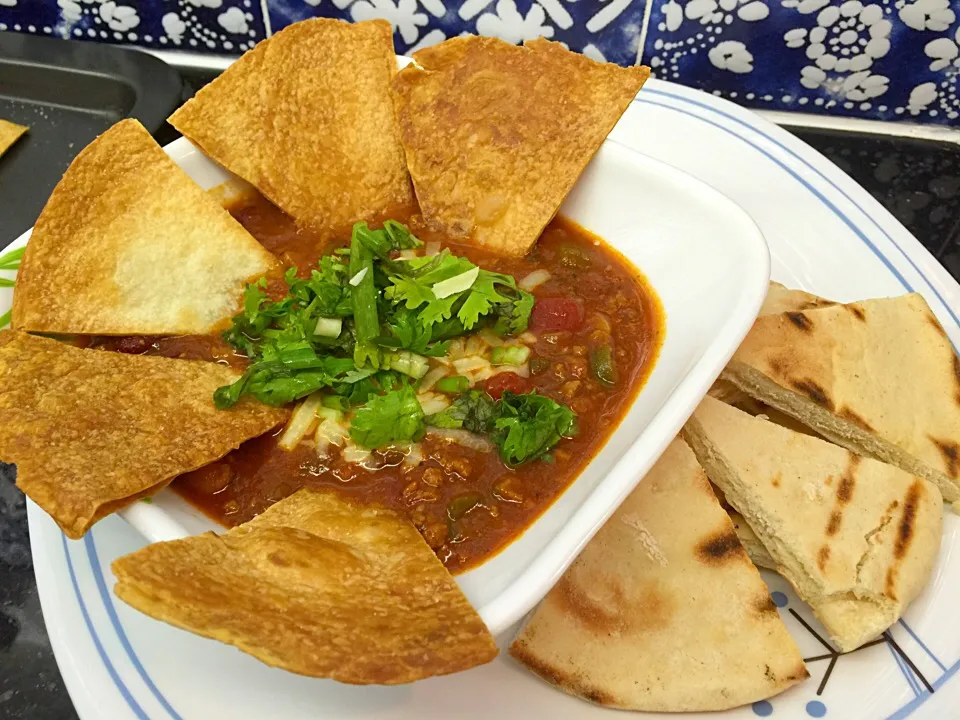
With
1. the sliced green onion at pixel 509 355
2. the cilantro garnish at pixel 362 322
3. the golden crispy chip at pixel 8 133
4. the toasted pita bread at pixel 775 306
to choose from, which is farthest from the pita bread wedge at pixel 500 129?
the golden crispy chip at pixel 8 133

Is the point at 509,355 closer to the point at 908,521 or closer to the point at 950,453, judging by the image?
the point at 908,521

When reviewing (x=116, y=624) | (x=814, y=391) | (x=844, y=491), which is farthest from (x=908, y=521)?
(x=116, y=624)

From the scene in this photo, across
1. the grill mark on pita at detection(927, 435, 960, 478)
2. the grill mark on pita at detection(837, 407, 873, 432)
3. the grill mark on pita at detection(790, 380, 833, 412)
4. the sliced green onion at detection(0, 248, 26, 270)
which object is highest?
the sliced green onion at detection(0, 248, 26, 270)

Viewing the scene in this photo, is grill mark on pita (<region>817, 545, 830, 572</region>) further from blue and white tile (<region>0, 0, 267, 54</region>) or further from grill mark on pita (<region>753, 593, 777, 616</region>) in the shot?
blue and white tile (<region>0, 0, 267, 54</region>)

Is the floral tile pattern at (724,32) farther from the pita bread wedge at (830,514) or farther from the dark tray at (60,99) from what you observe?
the pita bread wedge at (830,514)

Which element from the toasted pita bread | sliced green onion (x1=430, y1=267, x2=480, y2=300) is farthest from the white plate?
sliced green onion (x1=430, y1=267, x2=480, y2=300)

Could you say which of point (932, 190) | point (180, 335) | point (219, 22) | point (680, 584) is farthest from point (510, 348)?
point (219, 22)
